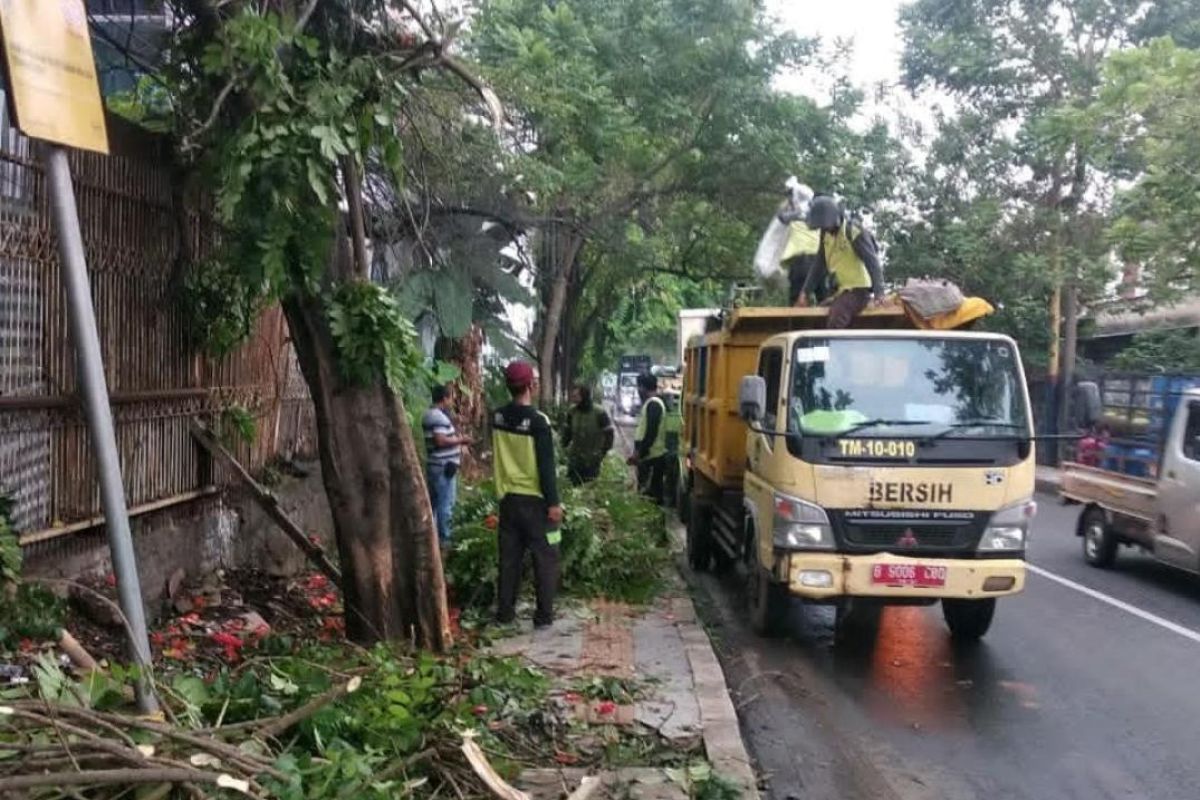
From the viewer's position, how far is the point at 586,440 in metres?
14.4

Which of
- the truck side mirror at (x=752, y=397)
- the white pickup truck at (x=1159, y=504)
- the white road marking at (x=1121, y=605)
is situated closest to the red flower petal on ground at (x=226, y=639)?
the truck side mirror at (x=752, y=397)

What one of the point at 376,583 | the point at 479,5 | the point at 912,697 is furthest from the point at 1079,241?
the point at 376,583

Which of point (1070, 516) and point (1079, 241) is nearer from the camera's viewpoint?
point (1070, 516)

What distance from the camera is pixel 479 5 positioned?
12.0 m

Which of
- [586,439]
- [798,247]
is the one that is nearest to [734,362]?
[798,247]

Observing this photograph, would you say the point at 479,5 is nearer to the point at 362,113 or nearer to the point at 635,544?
the point at 635,544

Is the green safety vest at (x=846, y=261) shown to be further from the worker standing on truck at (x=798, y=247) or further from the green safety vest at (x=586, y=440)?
the green safety vest at (x=586, y=440)

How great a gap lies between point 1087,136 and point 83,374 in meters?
15.8

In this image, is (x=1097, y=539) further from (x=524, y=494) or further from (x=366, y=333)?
(x=366, y=333)

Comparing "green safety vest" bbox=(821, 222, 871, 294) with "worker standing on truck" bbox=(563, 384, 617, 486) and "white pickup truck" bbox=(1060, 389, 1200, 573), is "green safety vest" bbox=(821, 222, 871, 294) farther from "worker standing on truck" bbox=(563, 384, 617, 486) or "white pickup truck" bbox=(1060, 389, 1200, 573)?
"worker standing on truck" bbox=(563, 384, 617, 486)

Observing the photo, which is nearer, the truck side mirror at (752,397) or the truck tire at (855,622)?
the truck side mirror at (752,397)

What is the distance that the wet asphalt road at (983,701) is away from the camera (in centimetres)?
590

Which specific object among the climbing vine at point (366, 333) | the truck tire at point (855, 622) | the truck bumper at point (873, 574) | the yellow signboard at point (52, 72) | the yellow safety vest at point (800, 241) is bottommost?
the truck tire at point (855, 622)

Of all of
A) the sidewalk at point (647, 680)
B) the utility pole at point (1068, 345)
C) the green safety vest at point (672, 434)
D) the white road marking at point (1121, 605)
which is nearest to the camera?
the sidewalk at point (647, 680)
